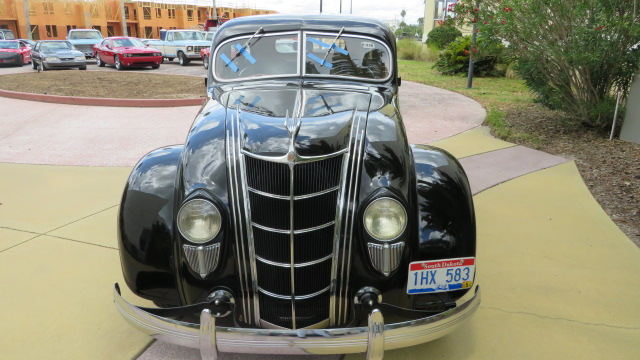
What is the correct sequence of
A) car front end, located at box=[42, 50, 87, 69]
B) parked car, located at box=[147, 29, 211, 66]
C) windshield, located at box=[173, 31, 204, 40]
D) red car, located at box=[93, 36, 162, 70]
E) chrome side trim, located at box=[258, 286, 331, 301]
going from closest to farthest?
chrome side trim, located at box=[258, 286, 331, 301] → car front end, located at box=[42, 50, 87, 69] → red car, located at box=[93, 36, 162, 70] → parked car, located at box=[147, 29, 211, 66] → windshield, located at box=[173, 31, 204, 40]

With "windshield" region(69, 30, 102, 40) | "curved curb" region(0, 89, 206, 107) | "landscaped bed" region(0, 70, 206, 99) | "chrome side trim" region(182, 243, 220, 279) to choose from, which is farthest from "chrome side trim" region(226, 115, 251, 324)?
"windshield" region(69, 30, 102, 40)

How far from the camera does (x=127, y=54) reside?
18672 mm

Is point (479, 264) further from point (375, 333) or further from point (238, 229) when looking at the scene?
point (238, 229)

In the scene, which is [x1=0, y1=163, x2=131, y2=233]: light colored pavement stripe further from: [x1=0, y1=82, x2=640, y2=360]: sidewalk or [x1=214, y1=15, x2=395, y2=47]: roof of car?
[x1=214, y1=15, x2=395, y2=47]: roof of car

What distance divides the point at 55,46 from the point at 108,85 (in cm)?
735

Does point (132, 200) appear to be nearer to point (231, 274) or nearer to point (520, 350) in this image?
point (231, 274)

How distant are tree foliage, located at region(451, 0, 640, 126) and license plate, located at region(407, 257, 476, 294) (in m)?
5.38

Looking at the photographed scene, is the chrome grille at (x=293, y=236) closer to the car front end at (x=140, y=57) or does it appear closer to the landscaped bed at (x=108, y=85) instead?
the landscaped bed at (x=108, y=85)

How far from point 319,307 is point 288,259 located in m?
0.30

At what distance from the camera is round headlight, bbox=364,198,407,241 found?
2.35 m

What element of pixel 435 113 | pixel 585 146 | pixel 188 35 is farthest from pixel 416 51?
pixel 585 146

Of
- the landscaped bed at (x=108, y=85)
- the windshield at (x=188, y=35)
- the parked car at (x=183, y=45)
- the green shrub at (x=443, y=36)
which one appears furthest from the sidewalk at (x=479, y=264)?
the green shrub at (x=443, y=36)

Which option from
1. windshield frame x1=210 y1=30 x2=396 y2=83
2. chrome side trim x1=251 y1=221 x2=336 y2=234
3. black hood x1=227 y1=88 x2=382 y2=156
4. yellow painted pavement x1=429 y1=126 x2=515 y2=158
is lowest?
yellow painted pavement x1=429 y1=126 x2=515 y2=158

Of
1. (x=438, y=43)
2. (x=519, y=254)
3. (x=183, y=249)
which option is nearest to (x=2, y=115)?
(x=183, y=249)
